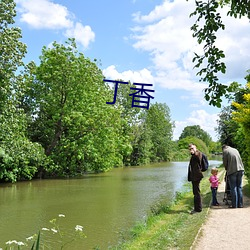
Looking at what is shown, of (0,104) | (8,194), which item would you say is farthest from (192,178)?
(0,104)

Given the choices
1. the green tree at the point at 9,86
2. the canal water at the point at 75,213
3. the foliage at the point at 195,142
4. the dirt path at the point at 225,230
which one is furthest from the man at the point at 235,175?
the foliage at the point at 195,142

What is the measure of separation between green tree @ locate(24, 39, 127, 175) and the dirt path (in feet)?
58.5

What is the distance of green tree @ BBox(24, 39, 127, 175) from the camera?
2653 centimetres

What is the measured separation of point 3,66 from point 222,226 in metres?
15.6

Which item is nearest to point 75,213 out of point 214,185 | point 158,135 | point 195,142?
point 214,185

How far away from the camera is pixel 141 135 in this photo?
189 feet

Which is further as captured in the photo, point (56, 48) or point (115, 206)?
point (56, 48)

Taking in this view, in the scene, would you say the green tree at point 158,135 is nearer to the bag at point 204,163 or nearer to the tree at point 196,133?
the bag at point 204,163

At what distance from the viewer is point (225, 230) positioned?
24.3ft

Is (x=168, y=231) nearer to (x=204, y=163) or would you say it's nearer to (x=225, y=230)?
(x=225, y=230)

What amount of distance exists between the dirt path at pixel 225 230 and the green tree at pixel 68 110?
1784cm

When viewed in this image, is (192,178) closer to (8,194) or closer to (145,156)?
(8,194)

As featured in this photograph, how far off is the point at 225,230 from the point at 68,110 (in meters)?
20.2

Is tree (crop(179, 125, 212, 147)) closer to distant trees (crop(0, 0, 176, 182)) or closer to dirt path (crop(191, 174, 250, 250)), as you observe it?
distant trees (crop(0, 0, 176, 182))
